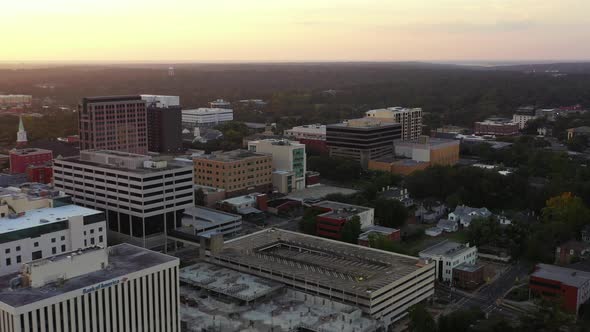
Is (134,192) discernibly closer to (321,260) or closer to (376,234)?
(321,260)

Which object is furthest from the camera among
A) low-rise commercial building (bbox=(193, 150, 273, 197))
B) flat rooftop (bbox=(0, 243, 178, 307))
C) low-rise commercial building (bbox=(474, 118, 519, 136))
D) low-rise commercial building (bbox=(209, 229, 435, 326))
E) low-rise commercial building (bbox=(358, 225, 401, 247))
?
low-rise commercial building (bbox=(474, 118, 519, 136))

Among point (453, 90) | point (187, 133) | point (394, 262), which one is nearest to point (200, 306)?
point (394, 262)

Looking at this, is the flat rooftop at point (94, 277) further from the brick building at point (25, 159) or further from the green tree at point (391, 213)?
the brick building at point (25, 159)

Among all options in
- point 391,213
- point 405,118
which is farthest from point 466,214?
point 405,118

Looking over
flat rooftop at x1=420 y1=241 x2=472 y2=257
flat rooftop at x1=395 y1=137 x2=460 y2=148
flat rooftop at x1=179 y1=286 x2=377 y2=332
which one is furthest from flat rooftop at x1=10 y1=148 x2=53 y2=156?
flat rooftop at x1=420 y1=241 x2=472 y2=257

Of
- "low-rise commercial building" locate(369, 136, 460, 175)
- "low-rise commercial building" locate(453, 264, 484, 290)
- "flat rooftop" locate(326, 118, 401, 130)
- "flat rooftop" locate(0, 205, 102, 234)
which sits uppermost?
"flat rooftop" locate(326, 118, 401, 130)

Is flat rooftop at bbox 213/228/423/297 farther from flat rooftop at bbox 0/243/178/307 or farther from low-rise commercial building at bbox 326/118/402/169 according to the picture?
A: low-rise commercial building at bbox 326/118/402/169
